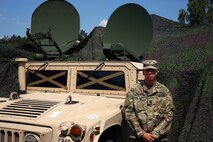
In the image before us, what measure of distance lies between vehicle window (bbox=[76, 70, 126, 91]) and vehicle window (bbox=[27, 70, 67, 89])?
0.27m

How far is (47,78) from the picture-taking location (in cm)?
531

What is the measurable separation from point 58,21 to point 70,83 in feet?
5.98

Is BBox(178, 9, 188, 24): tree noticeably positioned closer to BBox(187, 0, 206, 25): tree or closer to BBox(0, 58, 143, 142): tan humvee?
BBox(187, 0, 206, 25): tree

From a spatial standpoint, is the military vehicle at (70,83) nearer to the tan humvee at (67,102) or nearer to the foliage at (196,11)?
the tan humvee at (67,102)

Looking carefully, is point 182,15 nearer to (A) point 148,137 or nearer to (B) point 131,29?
(B) point 131,29

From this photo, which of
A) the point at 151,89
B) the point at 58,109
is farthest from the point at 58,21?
the point at 151,89

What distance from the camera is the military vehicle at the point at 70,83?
12.4ft

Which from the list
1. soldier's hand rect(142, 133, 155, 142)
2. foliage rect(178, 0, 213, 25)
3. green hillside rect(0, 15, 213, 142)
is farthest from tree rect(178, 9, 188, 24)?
soldier's hand rect(142, 133, 155, 142)

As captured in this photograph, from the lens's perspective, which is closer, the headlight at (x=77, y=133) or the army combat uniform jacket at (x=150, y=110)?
the headlight at (x=77, y=133)

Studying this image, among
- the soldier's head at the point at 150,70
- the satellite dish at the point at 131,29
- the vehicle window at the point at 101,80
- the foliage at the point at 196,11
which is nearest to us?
the soldier's head at the point at 150,70

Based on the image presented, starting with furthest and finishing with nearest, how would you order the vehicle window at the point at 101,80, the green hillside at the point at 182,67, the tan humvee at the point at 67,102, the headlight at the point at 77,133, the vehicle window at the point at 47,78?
1. the green hillside at the point at 182,67
2. the vehicle window at the point at 47,78
3. the vehicle window at the point at 101,80
4. the tan humvee at the point at 67,102
5. the headlight at the point at 77,133

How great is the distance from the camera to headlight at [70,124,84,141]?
3.59 metres

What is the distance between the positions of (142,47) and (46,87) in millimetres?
1746

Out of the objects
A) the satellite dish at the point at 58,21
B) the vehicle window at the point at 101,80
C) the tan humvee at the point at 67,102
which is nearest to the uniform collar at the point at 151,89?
the tan humvee at the point at 67,102
